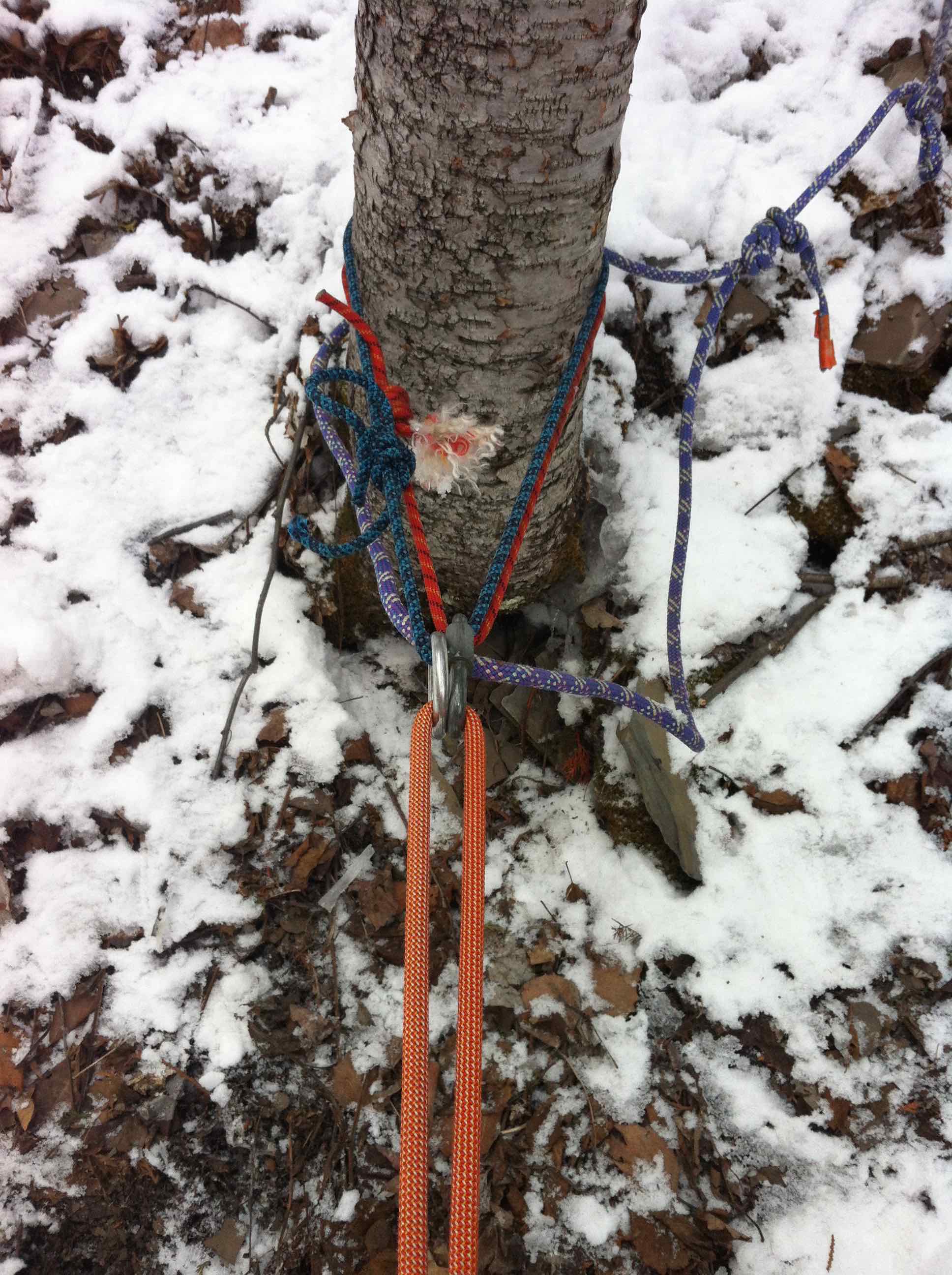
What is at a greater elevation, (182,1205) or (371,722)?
(371,722)

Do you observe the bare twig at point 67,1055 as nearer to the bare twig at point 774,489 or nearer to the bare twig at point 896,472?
the bare twig at point 774,489

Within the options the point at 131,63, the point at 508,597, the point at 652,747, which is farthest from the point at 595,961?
the point at 131,63

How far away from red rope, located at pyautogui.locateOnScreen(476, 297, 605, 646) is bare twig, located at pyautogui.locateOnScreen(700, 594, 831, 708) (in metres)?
0.84

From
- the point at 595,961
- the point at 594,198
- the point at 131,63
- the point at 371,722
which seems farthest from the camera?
the point at 131,63

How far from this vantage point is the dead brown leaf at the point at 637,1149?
1645mm

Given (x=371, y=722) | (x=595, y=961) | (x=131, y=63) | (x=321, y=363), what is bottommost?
(x=595, y=961)

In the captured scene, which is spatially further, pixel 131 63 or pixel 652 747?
pixel 131 63

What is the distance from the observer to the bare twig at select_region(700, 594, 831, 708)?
2029 mm

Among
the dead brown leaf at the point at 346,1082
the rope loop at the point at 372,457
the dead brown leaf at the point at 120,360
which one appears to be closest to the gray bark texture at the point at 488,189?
the rope loop at the point at 372,457

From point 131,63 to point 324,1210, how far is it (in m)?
3.70

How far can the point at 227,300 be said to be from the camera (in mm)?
2434

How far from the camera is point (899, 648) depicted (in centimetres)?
200

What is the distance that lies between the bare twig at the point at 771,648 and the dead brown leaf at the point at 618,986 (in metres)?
0.75

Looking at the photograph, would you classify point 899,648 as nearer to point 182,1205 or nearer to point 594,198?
point 594,198
